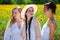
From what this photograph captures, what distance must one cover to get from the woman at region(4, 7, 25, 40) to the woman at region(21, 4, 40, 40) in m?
0.07

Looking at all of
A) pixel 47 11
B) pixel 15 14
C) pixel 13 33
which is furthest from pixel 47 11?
pixel 13 33

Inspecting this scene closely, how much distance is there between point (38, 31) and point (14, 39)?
33 centimetres

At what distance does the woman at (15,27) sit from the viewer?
2703 mm

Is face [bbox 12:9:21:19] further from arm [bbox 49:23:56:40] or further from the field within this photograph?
arm [bbox 49:23:56:40]

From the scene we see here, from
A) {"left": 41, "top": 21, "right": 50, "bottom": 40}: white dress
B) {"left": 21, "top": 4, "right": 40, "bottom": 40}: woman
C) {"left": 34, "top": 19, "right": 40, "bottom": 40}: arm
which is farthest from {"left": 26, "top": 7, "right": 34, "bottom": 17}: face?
{"left": 41, "top": 21, "right": 50, "bottom": 40}: white dress

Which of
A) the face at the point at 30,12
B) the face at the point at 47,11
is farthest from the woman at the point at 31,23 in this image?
the face at the point at 47,11

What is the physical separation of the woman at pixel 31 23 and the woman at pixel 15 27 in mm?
68

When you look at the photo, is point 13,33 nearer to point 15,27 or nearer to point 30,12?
point 15,27

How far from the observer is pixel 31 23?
2709 mm

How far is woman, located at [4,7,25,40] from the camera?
2703 millimetres

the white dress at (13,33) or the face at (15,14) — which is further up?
the face at (15,14)

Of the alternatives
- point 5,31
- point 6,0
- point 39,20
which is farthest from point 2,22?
point 39,20

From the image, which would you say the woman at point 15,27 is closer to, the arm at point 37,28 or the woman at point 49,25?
the arm at point 37,28

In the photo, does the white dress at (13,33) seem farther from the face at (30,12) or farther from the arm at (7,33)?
the face at (30,12)
